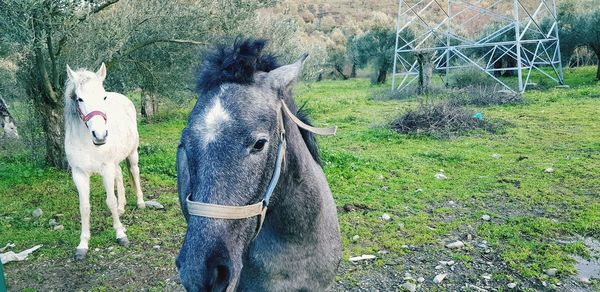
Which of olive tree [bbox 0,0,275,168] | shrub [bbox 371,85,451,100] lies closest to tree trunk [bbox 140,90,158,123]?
olive tree [bbox 0,0,275,168]

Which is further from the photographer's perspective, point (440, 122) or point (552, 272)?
point (440, 122)

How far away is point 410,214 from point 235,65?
431 centimetres

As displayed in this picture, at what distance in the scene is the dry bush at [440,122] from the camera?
1012cm

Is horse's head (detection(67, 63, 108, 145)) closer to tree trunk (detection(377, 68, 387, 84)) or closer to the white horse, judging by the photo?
the white horse

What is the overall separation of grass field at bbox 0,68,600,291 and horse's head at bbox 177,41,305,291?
970 mm

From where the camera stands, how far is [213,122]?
1.69 metres

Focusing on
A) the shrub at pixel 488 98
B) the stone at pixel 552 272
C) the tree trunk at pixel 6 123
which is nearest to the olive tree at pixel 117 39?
the tree trunk at pixel 6 123

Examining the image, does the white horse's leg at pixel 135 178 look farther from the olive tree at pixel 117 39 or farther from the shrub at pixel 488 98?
the shrub at pixel 488 98

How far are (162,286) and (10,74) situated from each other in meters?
7.82

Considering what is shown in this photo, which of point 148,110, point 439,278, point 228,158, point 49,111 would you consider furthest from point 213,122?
point 148,110

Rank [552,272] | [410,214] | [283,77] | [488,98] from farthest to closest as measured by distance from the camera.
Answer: [488,98], [410,214], [552,272], [283,77]

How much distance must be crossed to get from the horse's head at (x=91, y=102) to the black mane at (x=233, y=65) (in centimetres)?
285

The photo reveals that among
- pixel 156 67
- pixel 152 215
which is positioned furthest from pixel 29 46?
pixel 156 67

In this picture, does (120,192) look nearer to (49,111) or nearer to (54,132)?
(54,132)
